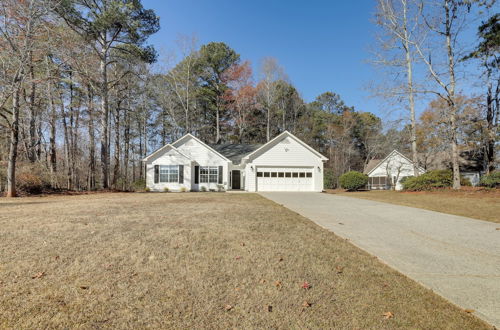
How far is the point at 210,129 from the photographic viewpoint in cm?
3139

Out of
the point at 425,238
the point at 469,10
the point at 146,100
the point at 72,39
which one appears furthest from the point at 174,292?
the point at 146,100

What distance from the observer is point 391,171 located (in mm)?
29594

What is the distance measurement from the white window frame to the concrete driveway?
48.6ft

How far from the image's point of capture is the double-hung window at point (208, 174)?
2061 cm

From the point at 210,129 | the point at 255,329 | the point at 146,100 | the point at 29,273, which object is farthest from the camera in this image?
the point at 210,129

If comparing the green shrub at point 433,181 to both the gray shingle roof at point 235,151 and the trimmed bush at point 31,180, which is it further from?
the trimmed bush at point 31,180

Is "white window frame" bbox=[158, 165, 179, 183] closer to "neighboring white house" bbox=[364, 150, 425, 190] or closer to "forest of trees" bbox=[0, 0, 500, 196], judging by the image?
"forest of trees" bbox=[0, 0, 500, 196]

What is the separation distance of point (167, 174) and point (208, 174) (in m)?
3.32

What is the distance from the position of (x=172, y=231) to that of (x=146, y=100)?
26551mm

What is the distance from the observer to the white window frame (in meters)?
19.9

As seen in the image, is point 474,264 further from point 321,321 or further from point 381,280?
point 321,321

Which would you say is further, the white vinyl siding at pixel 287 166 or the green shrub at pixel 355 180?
the green shrub at pixel 355 180

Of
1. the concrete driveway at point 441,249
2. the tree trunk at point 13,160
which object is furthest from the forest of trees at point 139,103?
the concrete driveway at point 441,249

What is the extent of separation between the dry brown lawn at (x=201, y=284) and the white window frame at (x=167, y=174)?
1504 cm
